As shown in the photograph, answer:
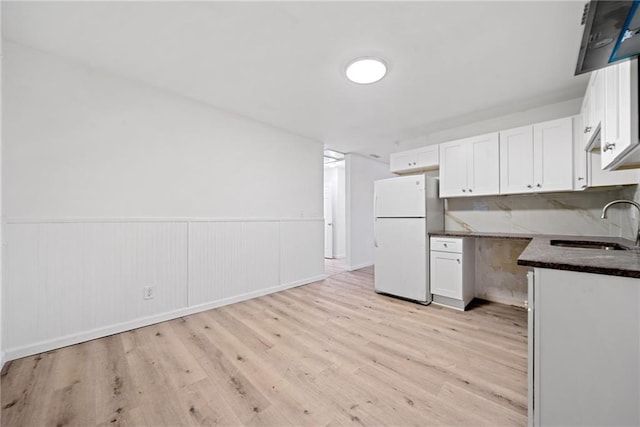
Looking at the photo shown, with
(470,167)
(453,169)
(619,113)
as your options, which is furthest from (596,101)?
(453,169)

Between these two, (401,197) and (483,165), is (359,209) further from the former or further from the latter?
(483,165)

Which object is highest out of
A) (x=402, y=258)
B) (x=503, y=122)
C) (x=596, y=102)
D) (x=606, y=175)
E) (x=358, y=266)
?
(x=503, y=122)

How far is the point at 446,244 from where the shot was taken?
285 cm

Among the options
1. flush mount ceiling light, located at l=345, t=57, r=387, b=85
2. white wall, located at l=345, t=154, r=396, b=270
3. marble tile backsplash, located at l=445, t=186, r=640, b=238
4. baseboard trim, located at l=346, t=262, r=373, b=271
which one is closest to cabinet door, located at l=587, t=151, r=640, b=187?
marble tile backsplash, located at l=445, t=186, r=640, b=238

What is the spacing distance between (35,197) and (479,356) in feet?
12.0

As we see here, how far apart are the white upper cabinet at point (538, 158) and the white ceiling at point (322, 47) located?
1.31ft

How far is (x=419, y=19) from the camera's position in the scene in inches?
63.2

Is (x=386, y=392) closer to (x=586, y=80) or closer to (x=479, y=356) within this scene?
(x=479, y=356)

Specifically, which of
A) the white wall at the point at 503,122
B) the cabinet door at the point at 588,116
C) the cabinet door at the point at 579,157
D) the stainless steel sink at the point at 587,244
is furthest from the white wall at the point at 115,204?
the cabinet door at the point at 579,157

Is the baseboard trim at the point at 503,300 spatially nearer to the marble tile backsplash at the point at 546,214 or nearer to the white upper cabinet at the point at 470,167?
the marble tile backsplash at the point at 546,214

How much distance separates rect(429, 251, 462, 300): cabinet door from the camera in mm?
2762

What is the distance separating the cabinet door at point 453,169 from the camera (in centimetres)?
297

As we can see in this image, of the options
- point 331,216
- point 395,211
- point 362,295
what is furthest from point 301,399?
point 331,216

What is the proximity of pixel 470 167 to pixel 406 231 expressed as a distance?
42.2 inches
